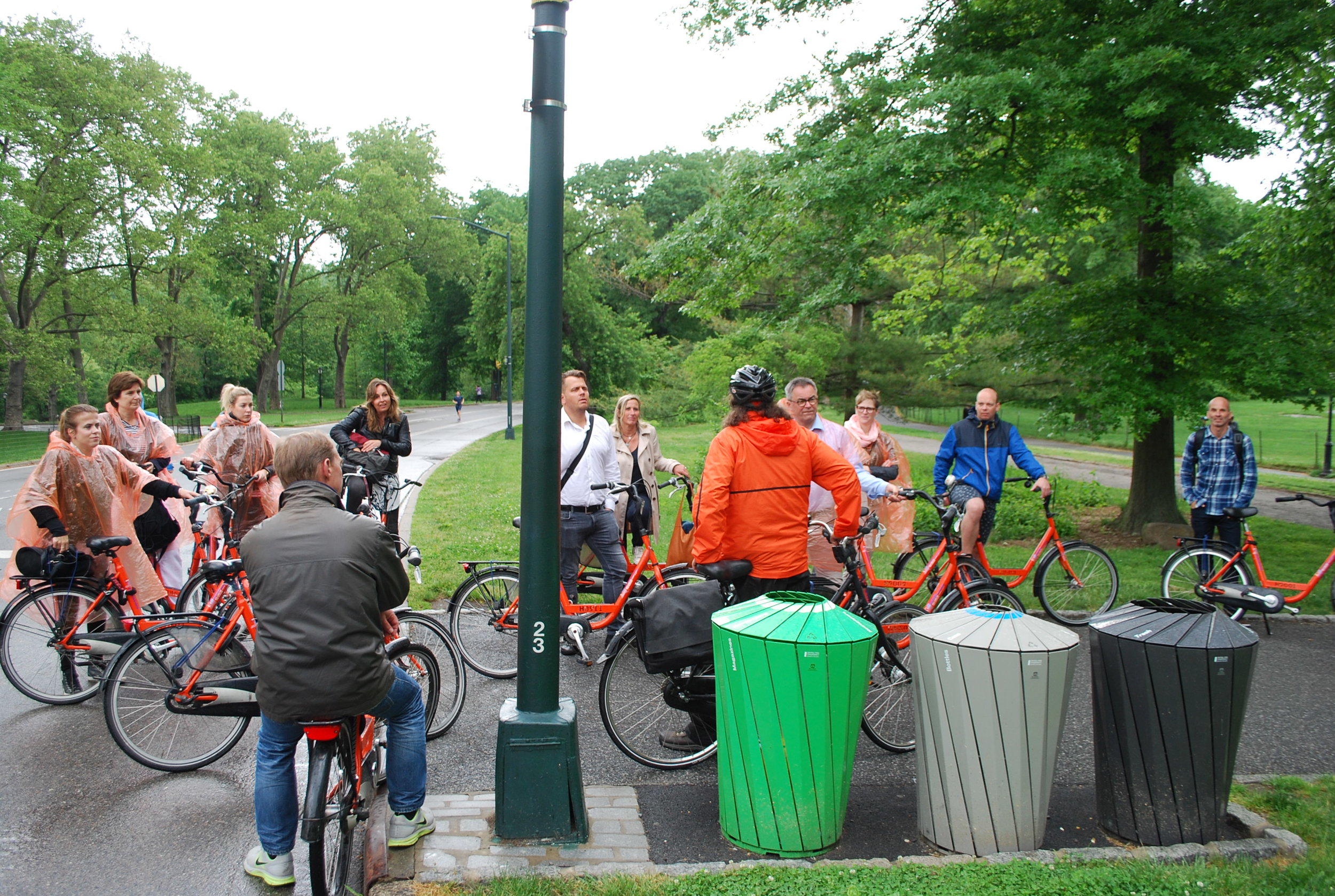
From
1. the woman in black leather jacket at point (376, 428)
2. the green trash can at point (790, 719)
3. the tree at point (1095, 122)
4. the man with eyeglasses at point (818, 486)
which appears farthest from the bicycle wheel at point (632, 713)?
the tree at point (1095, 122)

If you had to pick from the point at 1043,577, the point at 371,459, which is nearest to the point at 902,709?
the point at 1043,577

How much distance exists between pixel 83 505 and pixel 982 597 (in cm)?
562

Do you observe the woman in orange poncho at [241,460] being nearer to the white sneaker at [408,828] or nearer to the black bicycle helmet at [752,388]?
the white sneaker at [408,828]

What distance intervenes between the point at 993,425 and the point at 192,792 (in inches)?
229

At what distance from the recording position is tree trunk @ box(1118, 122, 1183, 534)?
9930mm

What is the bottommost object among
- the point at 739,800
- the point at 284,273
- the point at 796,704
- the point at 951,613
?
the point at 739,800

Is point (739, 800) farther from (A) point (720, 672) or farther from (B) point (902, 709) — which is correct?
(B) point (902, 709)

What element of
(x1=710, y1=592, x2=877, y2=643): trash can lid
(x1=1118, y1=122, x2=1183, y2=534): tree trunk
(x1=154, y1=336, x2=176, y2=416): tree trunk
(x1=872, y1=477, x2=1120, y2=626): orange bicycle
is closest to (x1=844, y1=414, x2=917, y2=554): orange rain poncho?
(x1=872, y1=477, x2=1120, y2=626): orange bicycle

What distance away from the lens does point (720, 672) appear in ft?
12.2

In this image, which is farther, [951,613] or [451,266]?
[451,266]

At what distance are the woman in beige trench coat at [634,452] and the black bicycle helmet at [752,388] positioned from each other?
2.68 meters

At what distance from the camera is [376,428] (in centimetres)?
855

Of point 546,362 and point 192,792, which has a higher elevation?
point 546,362

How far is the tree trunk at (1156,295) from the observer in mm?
9930
